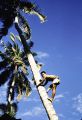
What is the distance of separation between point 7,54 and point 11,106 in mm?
7308

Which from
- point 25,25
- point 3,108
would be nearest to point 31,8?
point 25,25

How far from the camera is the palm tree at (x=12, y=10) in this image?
21656 millimetres

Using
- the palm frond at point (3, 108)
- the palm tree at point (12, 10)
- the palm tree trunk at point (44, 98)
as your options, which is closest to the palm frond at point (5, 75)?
the palm frond at point (3, 108)

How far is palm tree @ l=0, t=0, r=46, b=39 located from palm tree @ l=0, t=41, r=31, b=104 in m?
12.9

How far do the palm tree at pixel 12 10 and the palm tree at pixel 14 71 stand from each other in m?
12.9

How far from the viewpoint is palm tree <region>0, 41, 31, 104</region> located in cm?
3569

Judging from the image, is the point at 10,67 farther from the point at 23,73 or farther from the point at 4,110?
the point at 4,110

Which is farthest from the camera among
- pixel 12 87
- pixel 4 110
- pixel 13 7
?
pixel 12 87

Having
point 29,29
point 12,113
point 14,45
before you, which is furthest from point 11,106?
point 29,29

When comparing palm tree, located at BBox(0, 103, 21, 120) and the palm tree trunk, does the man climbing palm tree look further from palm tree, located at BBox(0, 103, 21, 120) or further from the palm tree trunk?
palm tree, located at BBox(0, 103, 21, 120)

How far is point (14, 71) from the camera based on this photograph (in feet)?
120

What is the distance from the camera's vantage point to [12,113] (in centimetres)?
3148

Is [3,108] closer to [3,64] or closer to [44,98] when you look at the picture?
[3,64]

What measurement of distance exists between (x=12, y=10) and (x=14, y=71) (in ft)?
51.8
